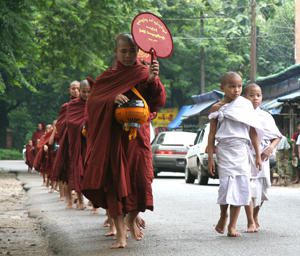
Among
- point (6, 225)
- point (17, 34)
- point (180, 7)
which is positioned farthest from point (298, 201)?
point (180, 7)

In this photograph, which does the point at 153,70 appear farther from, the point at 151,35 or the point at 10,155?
the point at 10,155

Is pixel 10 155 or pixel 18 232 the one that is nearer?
pixel 18 232

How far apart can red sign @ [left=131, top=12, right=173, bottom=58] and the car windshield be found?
19.6 m

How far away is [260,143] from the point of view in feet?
29.6

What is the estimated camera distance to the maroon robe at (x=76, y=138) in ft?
40.1

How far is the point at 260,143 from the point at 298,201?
203 inches

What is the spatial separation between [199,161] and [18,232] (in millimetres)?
11888

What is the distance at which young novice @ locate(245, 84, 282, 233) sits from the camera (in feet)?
30.1

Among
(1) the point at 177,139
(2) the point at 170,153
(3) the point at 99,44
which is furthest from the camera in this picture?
(3) the point at 99,44

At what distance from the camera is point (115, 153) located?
7.86m

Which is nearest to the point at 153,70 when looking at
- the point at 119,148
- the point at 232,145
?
the point at 119,148

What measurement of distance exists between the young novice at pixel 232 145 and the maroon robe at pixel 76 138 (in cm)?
379

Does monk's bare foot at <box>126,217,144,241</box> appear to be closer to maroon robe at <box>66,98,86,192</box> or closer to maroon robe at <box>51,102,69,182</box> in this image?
maroon robe at <box>66,98,86,192</box>

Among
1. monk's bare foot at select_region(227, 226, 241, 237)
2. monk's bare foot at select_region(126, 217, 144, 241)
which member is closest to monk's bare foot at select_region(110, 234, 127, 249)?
monk's bare foot at select_region(126, 217, 144, 241)
